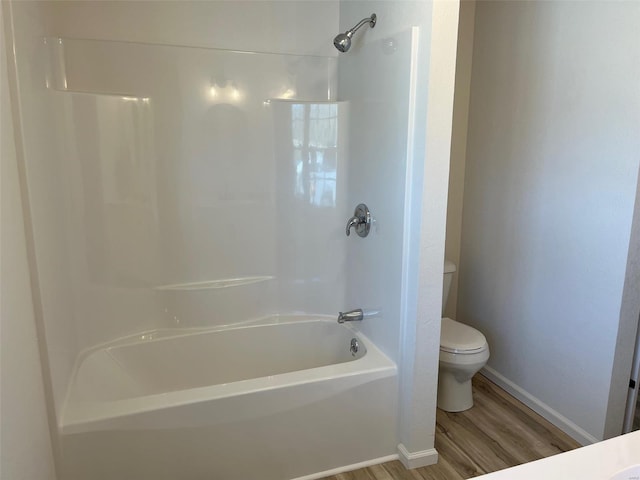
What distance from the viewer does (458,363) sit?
2430mm

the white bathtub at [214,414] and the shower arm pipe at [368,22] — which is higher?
the shower arm pipe at [368,22]

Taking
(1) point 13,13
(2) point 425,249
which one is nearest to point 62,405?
(1) point 13,13

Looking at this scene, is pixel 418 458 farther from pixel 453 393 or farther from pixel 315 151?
pixel 315 151

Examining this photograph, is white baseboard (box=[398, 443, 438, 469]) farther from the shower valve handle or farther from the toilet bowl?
the shower valve handle

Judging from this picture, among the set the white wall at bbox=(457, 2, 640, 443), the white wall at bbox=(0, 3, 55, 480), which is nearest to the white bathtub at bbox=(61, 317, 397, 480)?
the white wall at bbox=(0, 3, 55, 480)

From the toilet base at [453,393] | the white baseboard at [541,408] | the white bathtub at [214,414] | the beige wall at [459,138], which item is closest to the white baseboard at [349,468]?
the white bathtub at [214,414]

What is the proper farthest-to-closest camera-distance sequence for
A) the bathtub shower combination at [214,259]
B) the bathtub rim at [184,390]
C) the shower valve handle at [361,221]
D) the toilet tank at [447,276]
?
the toilet tank at [447,276], the shower valve handle at [361,221], the bathtub shower combination at [214,259], the bathtub rim at [184,390]

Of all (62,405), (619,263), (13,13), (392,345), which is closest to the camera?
(13,13)

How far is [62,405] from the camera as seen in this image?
173 cm

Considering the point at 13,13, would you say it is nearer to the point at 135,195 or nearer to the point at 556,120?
the point at 135,195

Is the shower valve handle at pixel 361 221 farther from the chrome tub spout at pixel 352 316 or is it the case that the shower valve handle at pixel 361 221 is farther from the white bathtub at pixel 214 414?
the white bathtub at pixel 214 414

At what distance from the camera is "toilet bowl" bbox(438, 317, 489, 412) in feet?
7.99

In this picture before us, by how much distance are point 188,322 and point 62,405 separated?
2.78 ft

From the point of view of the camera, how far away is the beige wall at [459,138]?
9.45ft
